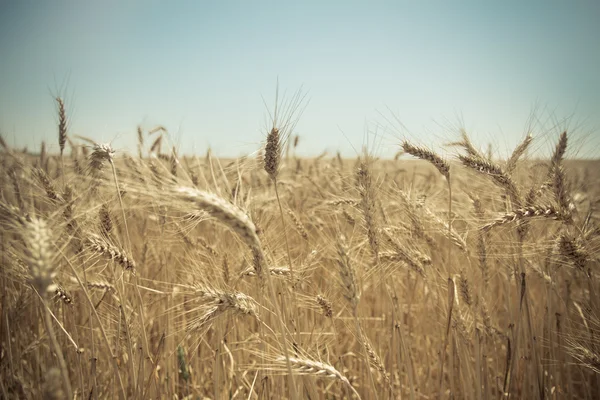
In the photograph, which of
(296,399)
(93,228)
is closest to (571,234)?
(296,399)

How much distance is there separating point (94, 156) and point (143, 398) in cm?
113

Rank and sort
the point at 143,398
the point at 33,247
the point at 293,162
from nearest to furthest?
the point at 33,247 → the point at 143,398 → the point at 293,162

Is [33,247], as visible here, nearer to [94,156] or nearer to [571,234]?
[94,156]

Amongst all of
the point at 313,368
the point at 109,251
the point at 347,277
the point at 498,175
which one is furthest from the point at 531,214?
the point at 109,251

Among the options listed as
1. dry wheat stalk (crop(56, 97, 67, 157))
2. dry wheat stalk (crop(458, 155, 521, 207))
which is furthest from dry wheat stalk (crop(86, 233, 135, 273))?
dry wheat stalk (crop(458, 155, 521, 207))

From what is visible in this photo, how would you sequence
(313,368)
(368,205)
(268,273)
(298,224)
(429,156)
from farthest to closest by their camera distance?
(298,224) → (429,156) → (368,205) → (313,368) → (268,273)

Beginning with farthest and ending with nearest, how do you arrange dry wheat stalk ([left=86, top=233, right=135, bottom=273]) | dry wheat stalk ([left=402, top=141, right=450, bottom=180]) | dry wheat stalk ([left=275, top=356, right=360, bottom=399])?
dry wheat stalk ([left=402, top=141, right=450, bottom=180]) → dry wheat stalk ([left=86, top=233, right=135, bottom=273]) → dry wheat stalk ([left=275, top=356, right=360, bottom=399])

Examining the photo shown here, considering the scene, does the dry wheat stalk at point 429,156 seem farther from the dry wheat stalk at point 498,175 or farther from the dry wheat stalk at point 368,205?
the dry wheat stalk at point 368,205

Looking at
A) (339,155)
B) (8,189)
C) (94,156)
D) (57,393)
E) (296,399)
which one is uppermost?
(339,155)

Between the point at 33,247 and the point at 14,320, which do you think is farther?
the point at 14,320

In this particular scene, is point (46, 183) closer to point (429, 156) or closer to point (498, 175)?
point (429, 156)

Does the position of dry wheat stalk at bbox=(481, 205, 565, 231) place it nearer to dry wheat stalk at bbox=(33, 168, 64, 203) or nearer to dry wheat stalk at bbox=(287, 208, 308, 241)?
dry wheat stalk at bbox=(287, 208, 308, 241)

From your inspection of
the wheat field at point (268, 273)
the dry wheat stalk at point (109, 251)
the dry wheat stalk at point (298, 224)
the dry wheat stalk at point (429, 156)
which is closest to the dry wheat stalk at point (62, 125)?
the wheat field at point (268, 273)

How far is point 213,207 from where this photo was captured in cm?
93
